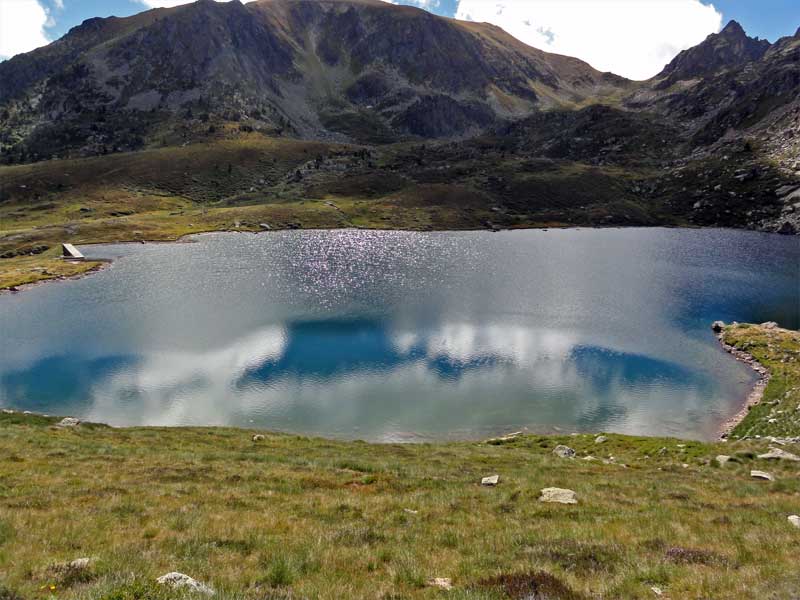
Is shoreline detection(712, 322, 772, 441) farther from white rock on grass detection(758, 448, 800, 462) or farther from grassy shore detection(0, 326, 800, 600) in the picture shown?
white rock on grass detection(758, 448, 800, 462)

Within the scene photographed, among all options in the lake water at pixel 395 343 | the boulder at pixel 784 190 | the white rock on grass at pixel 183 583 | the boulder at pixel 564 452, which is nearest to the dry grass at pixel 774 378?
the lake water at pixel 395 343

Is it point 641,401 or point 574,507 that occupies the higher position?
point 574,507

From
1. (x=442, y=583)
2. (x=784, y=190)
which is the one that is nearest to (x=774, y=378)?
(x=442, y=583)

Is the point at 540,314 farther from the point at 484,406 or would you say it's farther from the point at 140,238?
the point at 140,238

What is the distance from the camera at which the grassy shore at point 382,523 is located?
11062mm

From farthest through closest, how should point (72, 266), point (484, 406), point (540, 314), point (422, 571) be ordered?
point (72, 266), point (540, 314), point (484, 406), point (422, 571)

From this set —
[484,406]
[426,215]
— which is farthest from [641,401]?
[426,215]

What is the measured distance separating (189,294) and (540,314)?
209 ft

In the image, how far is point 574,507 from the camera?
19594mm

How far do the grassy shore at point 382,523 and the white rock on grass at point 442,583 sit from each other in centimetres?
15

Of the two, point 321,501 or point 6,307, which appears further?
point 6,307

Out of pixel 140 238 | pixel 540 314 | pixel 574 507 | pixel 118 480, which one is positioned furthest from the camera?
pixel 140 238

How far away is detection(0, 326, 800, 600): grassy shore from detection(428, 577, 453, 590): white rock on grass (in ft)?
0.50

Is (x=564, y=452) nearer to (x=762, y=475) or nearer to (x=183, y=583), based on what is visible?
Result: (x=762, y=475)
